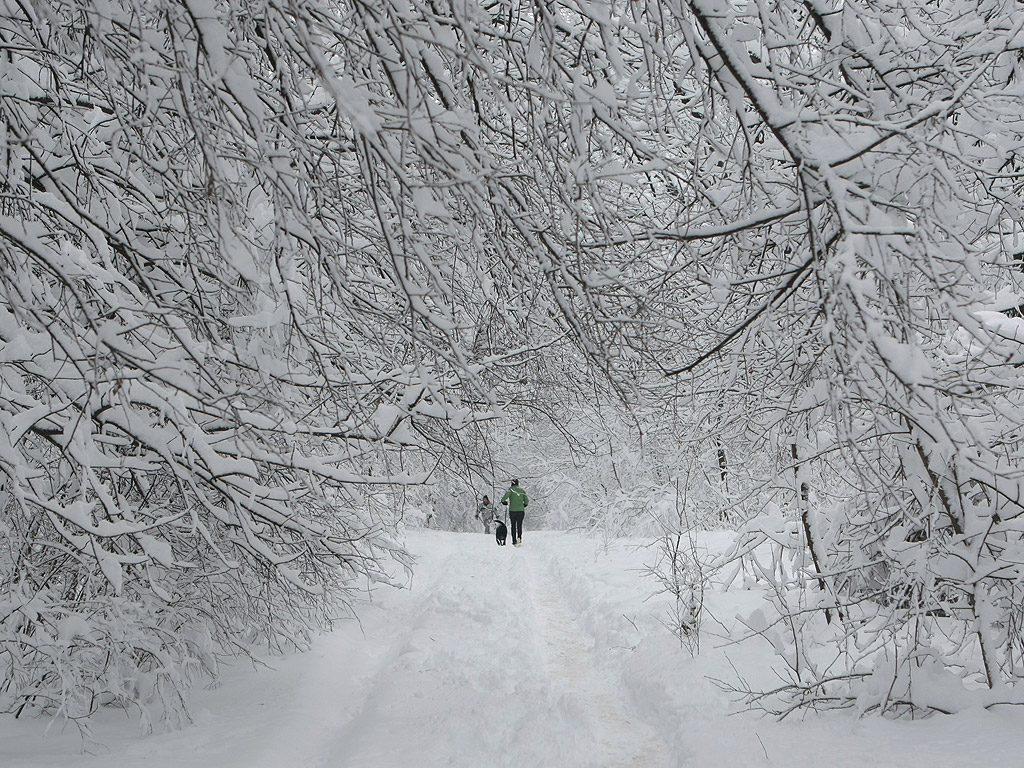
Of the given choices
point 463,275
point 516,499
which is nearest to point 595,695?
point 463,275

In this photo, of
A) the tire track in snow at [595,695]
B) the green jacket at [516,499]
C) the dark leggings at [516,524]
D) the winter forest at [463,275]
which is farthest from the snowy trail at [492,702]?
A: the dark leggings at [516,524]

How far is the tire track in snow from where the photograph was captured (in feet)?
15.8

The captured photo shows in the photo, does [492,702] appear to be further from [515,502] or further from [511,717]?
[515,502]

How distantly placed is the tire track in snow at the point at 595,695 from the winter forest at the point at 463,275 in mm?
966

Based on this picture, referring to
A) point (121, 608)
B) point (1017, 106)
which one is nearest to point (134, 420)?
point (121, 608)

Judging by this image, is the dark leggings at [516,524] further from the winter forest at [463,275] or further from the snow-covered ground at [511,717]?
the winter forest at [463,275]

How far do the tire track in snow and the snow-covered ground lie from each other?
0.06 feet

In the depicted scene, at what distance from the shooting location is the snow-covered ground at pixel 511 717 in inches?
159

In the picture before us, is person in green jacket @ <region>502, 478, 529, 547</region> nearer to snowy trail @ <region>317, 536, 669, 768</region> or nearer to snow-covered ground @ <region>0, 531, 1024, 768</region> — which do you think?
snowy trail @ <region>317, 536, 669, 768</region>

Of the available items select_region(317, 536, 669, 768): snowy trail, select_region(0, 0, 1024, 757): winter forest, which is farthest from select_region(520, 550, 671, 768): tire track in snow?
select_region(0, 0, 1024, 757): winter forest

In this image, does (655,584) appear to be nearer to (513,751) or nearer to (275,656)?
(275,656)

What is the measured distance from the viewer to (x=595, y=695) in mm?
6148

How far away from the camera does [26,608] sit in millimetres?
3883

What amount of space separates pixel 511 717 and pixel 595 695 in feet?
3.47
